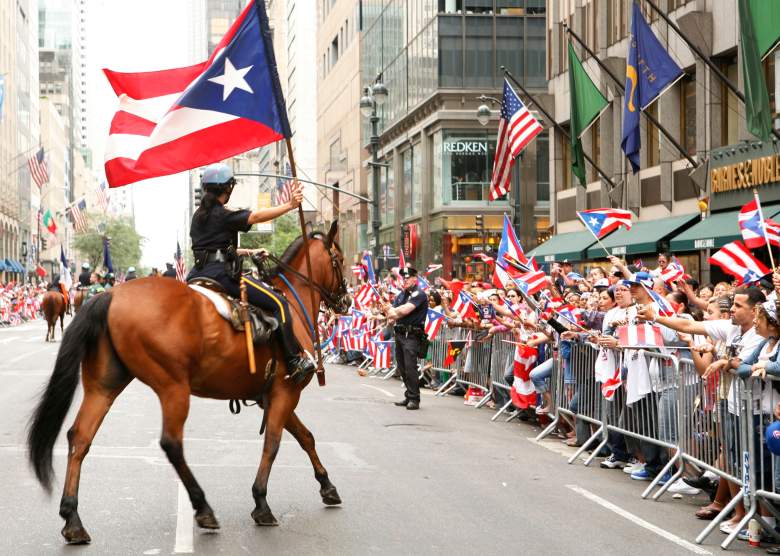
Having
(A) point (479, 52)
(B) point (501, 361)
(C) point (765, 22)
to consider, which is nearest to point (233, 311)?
(B) point (501, 361)

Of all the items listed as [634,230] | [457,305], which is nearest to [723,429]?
[457,305]

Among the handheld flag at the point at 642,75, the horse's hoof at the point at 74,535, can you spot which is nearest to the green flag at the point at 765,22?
the handheld flag at the point at 642,75

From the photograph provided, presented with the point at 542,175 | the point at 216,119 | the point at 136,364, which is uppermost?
the point at 542,175

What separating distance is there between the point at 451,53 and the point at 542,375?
1542 inches

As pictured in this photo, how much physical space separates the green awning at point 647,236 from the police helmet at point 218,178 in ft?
66.5

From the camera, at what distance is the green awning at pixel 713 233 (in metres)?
24.0

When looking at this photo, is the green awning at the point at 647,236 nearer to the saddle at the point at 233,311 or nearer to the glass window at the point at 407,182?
the saddle at the point at 233,311

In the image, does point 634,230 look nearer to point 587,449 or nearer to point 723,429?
point 587,449

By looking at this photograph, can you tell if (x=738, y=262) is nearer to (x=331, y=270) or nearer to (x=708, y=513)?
(x=708, y=513)

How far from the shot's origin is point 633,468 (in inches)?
452

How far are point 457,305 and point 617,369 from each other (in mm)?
7590

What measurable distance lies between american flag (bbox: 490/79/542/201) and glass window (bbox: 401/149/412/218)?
110 feet

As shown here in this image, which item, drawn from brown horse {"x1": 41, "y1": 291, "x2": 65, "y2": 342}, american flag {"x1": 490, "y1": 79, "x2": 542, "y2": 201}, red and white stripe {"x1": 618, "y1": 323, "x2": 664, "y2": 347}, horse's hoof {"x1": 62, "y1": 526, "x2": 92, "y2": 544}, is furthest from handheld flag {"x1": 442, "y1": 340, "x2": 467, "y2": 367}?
brown horse {"x1": 41, "y1": 291, "x2": 65, "y2": 342}

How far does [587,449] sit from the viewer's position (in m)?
13.2
